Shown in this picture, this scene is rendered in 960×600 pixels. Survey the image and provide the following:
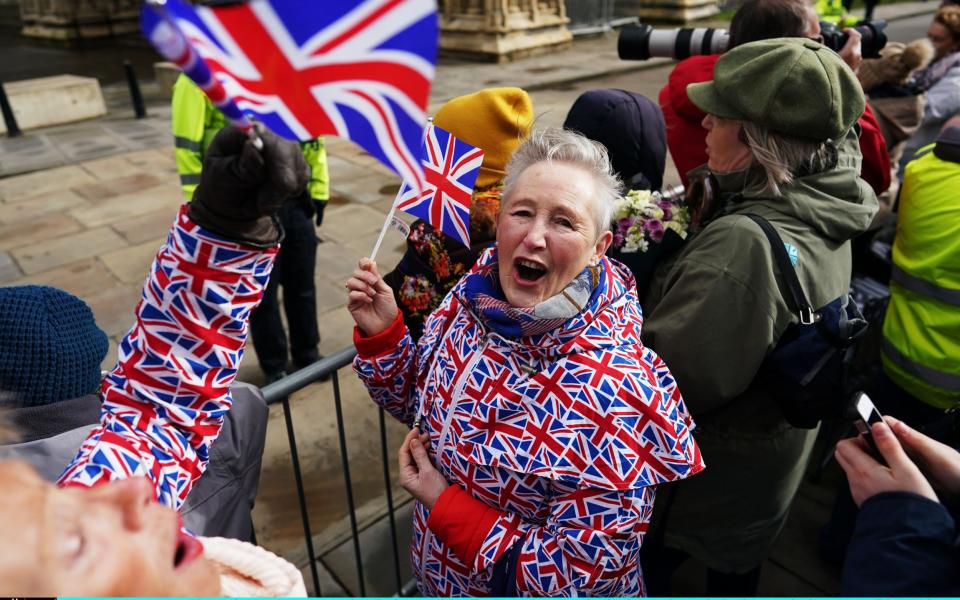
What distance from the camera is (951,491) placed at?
132 cm

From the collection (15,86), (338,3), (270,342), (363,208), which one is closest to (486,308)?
(338,3)

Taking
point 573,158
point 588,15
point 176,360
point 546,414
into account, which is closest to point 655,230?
point 573,158

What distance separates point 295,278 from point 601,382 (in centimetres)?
291

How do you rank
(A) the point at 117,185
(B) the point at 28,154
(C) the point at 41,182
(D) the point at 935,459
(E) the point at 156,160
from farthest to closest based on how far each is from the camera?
1. (B) the point at 28,154
2. (E) the point at 156,160
3. (C) the point at 41,182
4. (A) the point at 117,185
5. (D) the point at 935,459

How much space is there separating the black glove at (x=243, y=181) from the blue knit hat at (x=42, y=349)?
1.82 feet

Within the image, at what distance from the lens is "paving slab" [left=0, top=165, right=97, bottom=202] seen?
24.2ft

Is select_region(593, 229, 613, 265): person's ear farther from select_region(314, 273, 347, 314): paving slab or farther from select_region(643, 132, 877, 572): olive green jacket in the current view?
select_region(314, 273, 347, 314): paving slab

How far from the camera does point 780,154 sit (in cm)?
191

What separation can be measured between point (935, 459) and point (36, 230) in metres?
7.55

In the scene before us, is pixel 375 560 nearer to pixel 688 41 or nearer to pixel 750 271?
pixel 750 271

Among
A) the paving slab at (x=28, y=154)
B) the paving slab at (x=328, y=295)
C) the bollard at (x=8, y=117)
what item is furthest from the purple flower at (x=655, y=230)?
the bollard at (x=8, y=117)

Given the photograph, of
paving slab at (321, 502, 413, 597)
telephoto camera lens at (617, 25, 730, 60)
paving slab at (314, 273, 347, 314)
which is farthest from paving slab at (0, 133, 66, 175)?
telephoto camera lens at (617, 25, 730, 60)

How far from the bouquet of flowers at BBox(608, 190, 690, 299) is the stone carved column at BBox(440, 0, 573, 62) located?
13.9 metres

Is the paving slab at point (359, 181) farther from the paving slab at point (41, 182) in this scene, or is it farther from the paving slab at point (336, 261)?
the paving slab at point (41, 182)
